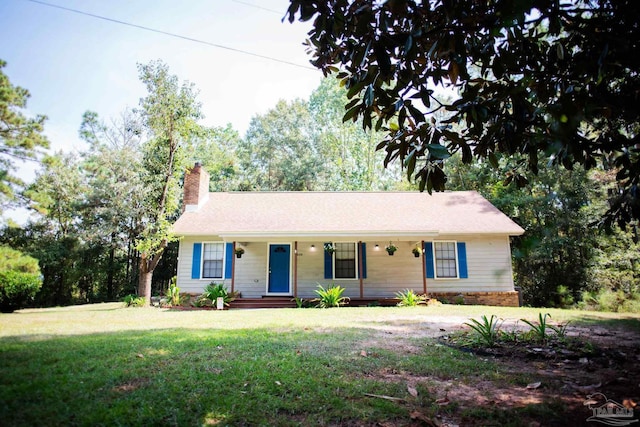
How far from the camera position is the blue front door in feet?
44.4

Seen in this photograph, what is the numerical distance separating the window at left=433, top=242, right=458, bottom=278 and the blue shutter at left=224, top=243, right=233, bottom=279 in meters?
8.16

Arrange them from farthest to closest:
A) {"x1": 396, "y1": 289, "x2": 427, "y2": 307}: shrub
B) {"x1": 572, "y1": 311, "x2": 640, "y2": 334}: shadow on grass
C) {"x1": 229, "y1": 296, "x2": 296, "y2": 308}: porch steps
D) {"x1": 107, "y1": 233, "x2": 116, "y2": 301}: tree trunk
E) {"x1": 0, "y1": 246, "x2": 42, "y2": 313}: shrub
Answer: {"x1": 107, "y1": 233, "x2": 116, "y2": 301}: tree trunk < {"x1": 229, "y1": 296, "x2": 296, "y2": 308}: porch steps < {"x1": 396, "y1": 289, "x2": 427, "y2": 307}: shrub < {"x1": 0, "y1": 246, "x2": 42, "y2": 313}: shrub < {"x1": 572, "y1": 311, "x2": 640, "y2": 334}: shadow on grass

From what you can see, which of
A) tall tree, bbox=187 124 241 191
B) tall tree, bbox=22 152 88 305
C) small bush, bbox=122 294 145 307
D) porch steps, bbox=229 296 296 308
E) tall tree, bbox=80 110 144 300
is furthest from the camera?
tall tree, bbox=187 124 241 191

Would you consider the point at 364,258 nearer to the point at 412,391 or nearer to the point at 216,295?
the point at 216,295

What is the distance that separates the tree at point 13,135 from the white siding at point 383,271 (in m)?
8.42

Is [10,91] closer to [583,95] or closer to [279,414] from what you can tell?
[279,414]

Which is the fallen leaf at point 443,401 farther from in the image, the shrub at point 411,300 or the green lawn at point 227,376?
the shrub at point 411,300

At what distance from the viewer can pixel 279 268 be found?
1369 centimetres

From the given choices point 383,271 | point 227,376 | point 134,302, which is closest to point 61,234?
point 134,302

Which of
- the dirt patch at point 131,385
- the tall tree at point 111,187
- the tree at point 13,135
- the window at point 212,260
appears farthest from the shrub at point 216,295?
the dirt patch at point 131,385

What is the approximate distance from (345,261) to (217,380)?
10596 mm

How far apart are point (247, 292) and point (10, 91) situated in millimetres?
9858

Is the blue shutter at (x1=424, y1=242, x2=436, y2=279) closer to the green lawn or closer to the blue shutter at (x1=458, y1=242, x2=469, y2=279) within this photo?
the blue shutter at (x1=458, y1=242, x2=469, y2=279)

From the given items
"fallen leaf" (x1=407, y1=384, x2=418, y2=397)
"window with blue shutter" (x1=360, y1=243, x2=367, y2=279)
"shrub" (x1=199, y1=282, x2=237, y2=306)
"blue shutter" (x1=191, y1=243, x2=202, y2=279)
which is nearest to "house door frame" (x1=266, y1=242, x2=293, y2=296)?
"shrub" (x1=199, y1=282, x2=237, y2=306)
